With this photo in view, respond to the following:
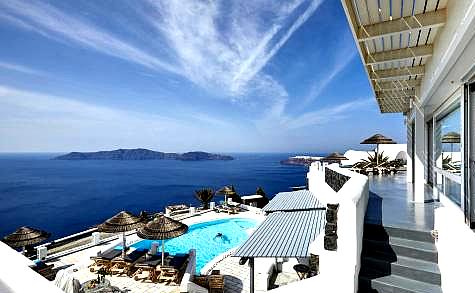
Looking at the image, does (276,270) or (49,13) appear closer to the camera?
(276,270)

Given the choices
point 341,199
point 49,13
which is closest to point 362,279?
point 341,199

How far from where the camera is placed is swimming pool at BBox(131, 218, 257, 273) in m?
13.9

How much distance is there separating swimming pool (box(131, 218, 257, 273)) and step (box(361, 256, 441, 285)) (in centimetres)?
965

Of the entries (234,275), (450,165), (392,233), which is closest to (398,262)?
(392,233)

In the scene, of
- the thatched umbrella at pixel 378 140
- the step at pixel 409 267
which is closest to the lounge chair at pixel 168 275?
the step at pixel 409 267

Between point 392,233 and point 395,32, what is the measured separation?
351 cm

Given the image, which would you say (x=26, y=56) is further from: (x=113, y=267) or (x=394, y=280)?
(x=394, y=280)

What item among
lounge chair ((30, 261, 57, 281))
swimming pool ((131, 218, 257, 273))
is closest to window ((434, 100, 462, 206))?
swimming pool ((131, 218, 257, 273))

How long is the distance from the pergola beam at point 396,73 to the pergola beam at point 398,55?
3.03 feet

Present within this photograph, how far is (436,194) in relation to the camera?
725 cm

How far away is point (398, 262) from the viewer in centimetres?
402

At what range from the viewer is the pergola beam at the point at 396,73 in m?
6.10

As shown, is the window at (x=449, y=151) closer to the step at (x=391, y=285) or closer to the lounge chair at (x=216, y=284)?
the step at (x=391, y=285)

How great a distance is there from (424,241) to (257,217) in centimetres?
1564
